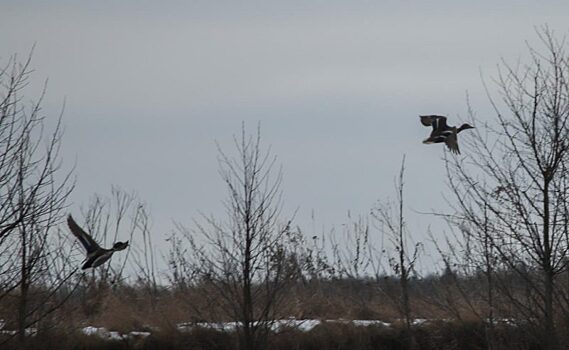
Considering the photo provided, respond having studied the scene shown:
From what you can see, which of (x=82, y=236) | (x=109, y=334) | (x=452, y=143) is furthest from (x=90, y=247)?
(x=109, y=334)

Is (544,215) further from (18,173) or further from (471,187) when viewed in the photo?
(18,173)

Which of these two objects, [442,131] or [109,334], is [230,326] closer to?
[109,334]

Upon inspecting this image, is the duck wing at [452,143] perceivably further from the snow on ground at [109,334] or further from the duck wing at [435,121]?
the snow on ground at [109,334]

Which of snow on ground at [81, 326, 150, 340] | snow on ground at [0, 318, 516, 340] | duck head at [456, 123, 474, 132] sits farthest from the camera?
snow on ground at [81, 326, 150, 340]

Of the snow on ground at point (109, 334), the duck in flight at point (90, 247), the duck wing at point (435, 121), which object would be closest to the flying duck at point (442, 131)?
the duck wing at point (435, 121)

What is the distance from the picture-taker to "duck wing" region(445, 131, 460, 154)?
51.0ft

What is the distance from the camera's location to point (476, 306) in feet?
73.2

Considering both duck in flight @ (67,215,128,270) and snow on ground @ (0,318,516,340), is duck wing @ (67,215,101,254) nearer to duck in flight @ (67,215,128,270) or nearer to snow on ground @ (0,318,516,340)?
duck in flight @ (67,215,128,270)

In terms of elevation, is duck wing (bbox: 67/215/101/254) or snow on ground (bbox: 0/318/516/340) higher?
duck wing (bbox: 67/215/101/254)

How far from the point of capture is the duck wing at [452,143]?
15.5 meters

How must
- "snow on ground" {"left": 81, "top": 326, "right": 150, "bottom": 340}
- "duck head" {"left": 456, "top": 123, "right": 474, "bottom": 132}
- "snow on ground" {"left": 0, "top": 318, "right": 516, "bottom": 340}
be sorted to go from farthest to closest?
"snow on ground" {"left": 81, "top": 326, "right": 150, "bottom": 340}
"snow on ground" {"left": 0, "top": 318, "right": 516, "bottom": 340}
"duck head" {"left": 456, "top": 123, "right": 474, "bottom": 132}

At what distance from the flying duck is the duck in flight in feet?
14.9

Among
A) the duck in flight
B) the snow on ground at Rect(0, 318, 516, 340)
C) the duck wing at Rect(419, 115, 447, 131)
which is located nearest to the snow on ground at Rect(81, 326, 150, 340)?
Answer: the snow on ground at Rect(0, 318, 516, 340)

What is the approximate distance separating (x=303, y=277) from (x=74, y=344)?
5.69m
